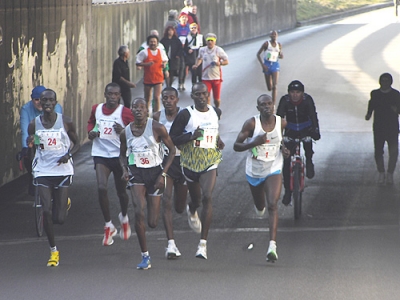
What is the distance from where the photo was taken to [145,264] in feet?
32.3

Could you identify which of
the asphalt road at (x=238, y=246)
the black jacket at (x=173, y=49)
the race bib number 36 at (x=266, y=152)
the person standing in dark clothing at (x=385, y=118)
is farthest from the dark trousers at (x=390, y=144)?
the black jacket at (x=173, y=49)

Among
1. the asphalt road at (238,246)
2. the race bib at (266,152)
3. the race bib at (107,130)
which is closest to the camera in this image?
the asphalt road at (238,246)

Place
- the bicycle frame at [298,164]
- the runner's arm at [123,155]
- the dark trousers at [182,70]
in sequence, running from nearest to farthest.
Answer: the runner's arm at [123,155] < the bicycle frame at [298,164] < the dark trousers at [182,70]

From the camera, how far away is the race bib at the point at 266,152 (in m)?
10.7

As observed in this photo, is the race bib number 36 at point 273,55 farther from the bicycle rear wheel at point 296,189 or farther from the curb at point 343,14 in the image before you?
the curb at point 343,14

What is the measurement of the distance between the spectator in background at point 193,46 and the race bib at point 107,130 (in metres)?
13.2

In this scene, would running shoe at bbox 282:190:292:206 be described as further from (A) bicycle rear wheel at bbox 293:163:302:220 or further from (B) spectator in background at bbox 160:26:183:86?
(B) spectator in background at bbox 160:26:183:86

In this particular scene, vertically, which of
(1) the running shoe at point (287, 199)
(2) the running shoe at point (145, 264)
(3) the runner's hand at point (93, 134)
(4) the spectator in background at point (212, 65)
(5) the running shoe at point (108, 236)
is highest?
(4) the spectator in background at point (212, 65)

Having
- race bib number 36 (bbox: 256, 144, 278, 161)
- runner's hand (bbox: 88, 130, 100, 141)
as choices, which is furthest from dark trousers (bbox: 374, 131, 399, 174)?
runner's hand (bbox: 88, 130, 100, 141)

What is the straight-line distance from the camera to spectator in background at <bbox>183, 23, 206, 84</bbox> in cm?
2442

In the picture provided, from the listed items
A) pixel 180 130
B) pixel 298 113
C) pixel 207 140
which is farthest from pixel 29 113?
pixel 298 113

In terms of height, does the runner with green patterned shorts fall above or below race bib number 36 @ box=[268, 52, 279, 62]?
below

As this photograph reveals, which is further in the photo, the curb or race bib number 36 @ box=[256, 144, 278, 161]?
the curb

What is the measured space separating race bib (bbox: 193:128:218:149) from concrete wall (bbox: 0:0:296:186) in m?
6.17
